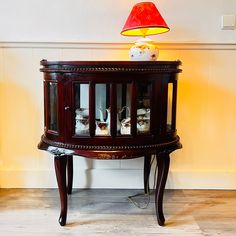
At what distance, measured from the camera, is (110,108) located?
1400 mm

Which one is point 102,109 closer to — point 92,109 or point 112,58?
point 92,109

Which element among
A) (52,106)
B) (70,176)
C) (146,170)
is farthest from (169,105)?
(70,176)

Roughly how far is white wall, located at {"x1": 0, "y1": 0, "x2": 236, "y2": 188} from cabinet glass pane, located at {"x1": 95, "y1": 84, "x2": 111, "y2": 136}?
0.57 meters

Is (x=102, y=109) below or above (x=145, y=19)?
below

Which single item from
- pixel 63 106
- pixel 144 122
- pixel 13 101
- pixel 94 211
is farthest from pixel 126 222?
pixel 13 101

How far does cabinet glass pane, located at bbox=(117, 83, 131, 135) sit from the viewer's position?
1.40 metres

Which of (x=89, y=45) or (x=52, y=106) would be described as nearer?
(x=52, y=106)

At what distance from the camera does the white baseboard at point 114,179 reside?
1.99m

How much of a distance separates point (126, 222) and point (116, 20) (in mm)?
1212

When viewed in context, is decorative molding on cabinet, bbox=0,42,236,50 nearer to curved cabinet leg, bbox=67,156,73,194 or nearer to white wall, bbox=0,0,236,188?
white wall, bbox=0,0,236,188

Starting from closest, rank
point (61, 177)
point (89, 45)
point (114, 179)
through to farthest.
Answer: point (61, 177), point (89, 45), point (114, 179)

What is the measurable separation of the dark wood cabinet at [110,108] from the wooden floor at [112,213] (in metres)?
0.36

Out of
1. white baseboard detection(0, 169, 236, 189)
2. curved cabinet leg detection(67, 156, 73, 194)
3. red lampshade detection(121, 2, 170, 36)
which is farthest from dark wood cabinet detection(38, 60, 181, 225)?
white baseboard detection(0, 169, 236, 189)

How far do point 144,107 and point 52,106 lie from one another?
1.55ft
